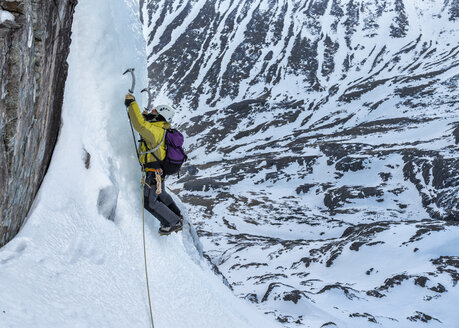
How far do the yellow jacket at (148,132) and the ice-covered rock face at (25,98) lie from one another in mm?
1167

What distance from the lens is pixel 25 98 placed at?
4090 millimetres

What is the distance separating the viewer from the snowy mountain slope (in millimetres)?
3723

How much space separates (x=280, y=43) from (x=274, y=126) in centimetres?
6834

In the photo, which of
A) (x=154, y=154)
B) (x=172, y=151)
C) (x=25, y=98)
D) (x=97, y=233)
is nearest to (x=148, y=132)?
(x=154, y=154)

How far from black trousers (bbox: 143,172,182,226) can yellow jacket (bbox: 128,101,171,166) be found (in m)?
0.33

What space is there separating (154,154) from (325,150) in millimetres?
84239

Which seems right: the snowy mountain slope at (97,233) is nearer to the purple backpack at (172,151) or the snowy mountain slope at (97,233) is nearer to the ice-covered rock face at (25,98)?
the ice-covered rock face at (25,98)

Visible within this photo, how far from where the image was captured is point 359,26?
6924 inches

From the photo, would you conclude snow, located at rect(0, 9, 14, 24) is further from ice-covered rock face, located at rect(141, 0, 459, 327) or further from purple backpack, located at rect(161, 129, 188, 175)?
ice-covered rock face, located at rect(141, 0, 459, 327)

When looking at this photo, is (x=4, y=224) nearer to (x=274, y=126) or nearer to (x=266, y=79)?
(x=274, y=126)

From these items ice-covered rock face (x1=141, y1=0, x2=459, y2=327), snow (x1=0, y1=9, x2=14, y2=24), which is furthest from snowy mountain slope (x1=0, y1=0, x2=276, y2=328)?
ice-covered rock face (x1=141, y1=0, x2=459, y2=327)

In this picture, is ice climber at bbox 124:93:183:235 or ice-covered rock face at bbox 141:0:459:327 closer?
ice climber at bbox 124:93:183:235

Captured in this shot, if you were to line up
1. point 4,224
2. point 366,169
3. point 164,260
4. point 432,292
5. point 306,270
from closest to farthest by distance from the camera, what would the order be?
1. point 4,224
2. point 164,260
3. point 432,292
4. point 306,270
5. point 366,169

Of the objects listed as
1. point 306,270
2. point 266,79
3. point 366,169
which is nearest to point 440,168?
point 366,169
